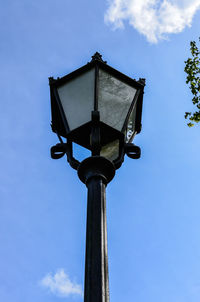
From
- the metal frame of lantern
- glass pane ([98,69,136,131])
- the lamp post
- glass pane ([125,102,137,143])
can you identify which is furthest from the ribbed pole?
glass pane ([125,102,137,143])

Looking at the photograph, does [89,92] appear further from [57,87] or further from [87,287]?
[87,287]

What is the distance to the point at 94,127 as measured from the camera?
352 centimetres

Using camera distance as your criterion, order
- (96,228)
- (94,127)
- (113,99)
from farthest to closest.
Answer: (113,99) → (94,127) → (96,228)

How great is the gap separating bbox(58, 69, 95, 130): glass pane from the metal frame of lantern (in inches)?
1.6

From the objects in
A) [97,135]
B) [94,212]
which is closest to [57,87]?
[97,135]

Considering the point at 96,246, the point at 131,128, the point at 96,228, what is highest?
the point at 131,128

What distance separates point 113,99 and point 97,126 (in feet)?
1.49

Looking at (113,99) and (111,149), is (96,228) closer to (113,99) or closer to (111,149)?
(111,149)

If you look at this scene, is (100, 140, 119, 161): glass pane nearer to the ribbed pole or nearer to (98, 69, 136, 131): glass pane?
(98, 69, 136, 131): glass pane

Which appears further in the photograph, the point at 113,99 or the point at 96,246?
the point at 113,99

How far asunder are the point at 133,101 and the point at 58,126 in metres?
0.80

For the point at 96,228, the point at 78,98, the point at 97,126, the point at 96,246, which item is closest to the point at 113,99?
the point at 78,98

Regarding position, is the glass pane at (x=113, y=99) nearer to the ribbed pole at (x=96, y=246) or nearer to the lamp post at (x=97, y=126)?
the lamp post at (x=97, y=126)

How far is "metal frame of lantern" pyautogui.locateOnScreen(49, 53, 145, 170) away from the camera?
3523mm
